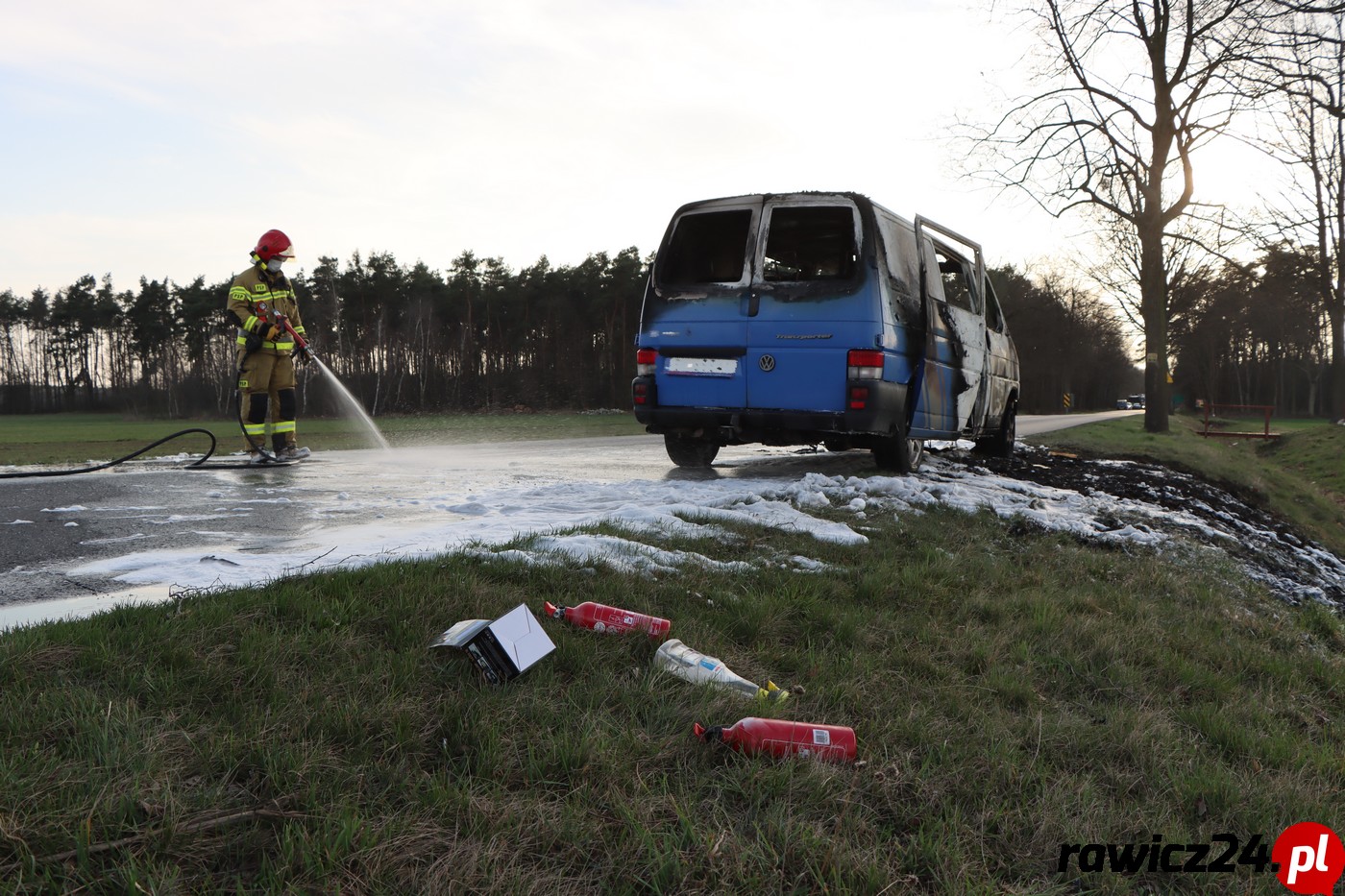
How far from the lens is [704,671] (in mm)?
3010

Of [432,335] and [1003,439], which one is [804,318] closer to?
[1003,439]

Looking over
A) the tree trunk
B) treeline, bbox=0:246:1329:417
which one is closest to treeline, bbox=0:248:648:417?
treeline, bbox=0:246:1329:417

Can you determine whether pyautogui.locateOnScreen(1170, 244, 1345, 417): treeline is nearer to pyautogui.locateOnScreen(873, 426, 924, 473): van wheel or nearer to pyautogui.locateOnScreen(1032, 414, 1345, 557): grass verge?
pyautogui.locateOnScreen(1032, 414, 1345, 557): grass verge

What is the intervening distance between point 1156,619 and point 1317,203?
114 ft

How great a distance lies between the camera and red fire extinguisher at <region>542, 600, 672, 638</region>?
3.28 metres

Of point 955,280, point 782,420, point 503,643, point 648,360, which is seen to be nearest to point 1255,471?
point 955,280

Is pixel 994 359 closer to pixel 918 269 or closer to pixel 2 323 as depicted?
pixel 918 269

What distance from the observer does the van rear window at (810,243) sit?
784 cm

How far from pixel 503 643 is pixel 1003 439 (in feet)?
32.5

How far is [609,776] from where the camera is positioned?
2330 millimetres

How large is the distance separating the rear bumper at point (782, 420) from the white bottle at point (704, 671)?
4612 mm

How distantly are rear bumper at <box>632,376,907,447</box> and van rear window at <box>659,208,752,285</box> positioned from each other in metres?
1.02

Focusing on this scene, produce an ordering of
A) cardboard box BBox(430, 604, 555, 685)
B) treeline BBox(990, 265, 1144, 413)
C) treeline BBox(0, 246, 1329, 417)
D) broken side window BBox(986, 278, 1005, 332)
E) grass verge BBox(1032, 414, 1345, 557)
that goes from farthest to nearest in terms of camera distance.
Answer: treeline BBox(990, 265, 1144, 413), treeline BBox(0, 246, 1329, 417), grass verge BBox(1032, 414, 1345, 557), broken side window BBox(986, 278, 1005, 332), cardboard box BBox(430, 604, 555, 685)

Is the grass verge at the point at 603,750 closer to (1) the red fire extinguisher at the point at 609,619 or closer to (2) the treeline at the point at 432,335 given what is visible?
(1) the red fire extinguisher at the point at 609,619
